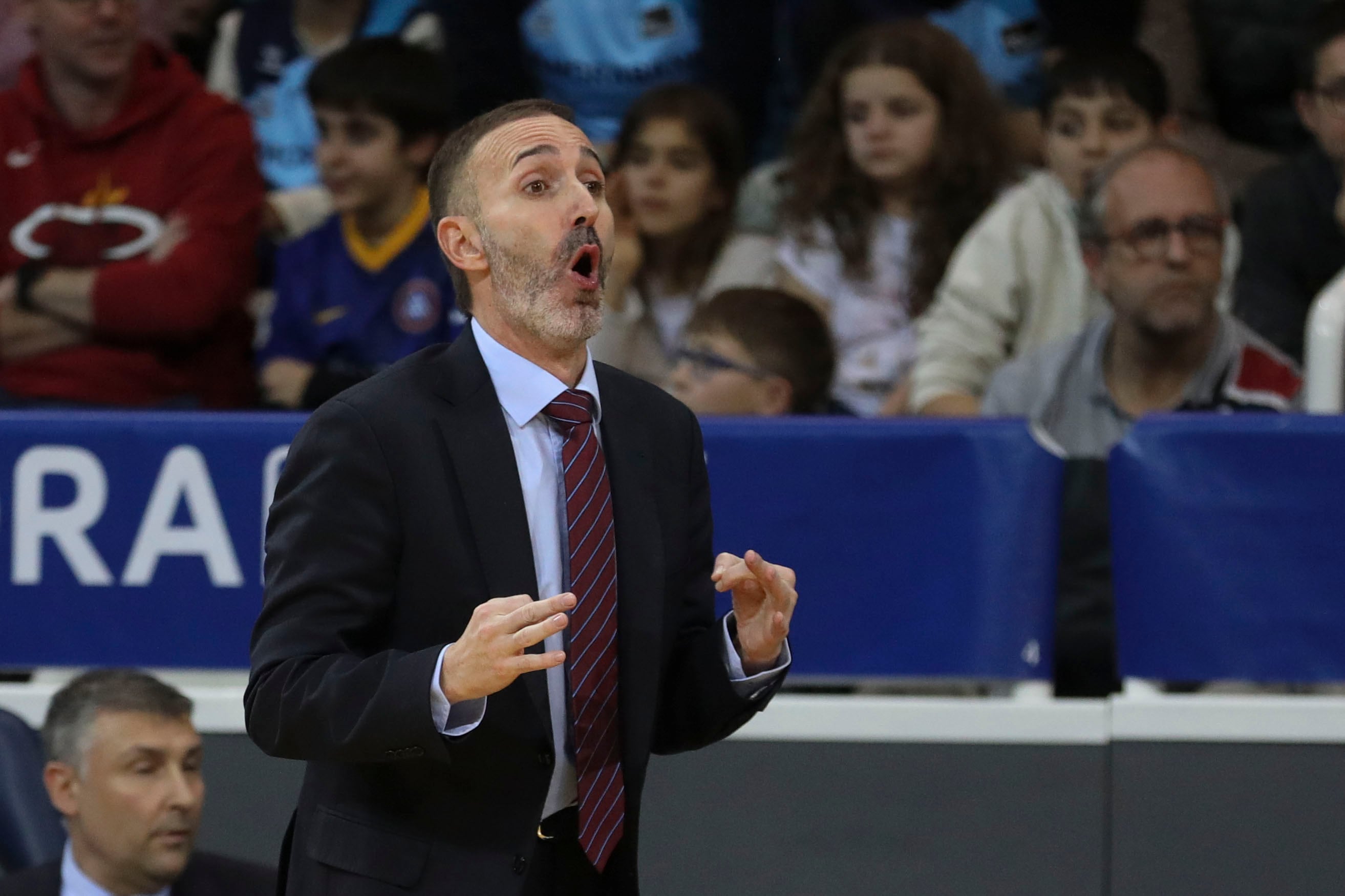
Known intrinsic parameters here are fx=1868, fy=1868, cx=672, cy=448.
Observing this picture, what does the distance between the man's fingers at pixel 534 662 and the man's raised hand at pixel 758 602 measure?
225 millimetres

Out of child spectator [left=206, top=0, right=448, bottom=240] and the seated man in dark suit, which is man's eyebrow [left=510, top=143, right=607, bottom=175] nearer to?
the seated man in dark suit

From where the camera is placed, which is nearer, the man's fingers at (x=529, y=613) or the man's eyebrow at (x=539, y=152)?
the man's fingers at (x=529, y=613)

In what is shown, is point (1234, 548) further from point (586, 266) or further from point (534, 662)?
point (534, 662)

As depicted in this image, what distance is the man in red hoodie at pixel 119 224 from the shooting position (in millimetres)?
5266

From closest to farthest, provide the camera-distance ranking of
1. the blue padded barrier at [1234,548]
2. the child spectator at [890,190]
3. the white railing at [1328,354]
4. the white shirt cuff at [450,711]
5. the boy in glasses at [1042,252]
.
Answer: the white shirt cuff at [450,711] → the blue padded barrier at [1234,548] → the white railing at [1328,354] → the boy in glasses at [1042,252] → the child spectator at [890,190]

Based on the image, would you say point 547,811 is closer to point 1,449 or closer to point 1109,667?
point 1109,667

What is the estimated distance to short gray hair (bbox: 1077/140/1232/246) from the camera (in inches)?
181

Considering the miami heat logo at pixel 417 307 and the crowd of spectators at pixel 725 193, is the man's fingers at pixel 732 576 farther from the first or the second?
the miami heat logo at pixel 417 307

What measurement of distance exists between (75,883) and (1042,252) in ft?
9.60

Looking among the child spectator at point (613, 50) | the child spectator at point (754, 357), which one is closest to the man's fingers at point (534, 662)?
the child spectator at point (754, 357)

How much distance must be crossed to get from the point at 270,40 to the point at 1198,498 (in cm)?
365

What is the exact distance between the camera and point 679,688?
8.00 feet

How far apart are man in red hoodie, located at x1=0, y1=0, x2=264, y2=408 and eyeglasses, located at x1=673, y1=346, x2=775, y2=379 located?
1516mm

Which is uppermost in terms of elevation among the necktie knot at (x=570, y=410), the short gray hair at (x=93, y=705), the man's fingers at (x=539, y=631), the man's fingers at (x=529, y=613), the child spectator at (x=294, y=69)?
the child spectator at (x=294, y=69)
